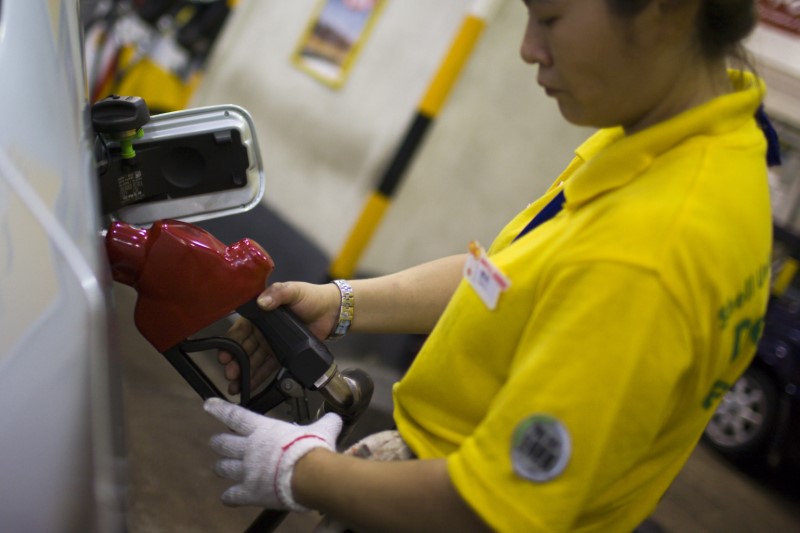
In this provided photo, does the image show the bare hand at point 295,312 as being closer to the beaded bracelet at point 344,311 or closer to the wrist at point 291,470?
the beaded bracelet at point 344,311

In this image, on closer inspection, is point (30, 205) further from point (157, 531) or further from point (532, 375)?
point (157, 531)

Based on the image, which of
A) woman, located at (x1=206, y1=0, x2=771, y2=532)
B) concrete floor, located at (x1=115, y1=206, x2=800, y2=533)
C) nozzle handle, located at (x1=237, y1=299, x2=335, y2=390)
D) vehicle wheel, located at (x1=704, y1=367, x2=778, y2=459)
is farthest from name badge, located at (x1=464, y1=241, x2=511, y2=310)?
vehicle wheel, located at (x1=704, y1=367, x2=778, y2=459)

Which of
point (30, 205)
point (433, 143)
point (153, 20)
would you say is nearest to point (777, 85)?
point (433, 143)

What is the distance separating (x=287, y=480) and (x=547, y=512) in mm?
369

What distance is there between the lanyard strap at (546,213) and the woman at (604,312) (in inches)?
0.4

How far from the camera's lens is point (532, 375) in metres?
1.01

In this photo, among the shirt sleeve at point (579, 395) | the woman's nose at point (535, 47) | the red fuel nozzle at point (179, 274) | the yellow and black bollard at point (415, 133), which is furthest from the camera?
the yellow and black bollard at point (415, 133)

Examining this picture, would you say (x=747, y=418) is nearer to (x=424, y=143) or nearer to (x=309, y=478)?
(x=424, y=143)

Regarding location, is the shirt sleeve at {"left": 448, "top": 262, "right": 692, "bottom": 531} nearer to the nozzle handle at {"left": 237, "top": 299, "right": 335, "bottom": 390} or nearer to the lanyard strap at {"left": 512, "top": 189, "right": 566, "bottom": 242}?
the lanyard strap at {"left": 512, "top": 189, "right": 566, "bottom": 242}

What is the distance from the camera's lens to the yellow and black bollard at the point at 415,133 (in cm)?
393

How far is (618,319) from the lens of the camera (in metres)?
0.96

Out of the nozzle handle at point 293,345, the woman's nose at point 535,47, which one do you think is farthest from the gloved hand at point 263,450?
the woman's nose at point 535,47

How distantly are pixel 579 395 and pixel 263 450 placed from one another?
19.0 inches

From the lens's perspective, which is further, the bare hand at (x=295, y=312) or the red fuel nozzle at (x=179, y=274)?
the bare hand at (x=295, y=312)
